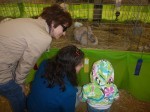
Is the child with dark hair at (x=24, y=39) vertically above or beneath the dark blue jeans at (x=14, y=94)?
above

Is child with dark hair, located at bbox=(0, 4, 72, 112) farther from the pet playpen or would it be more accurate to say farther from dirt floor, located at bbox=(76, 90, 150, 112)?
dirt floor, located at bbox=(76, 90, 150, 112)

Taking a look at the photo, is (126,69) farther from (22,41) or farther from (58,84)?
(22,41)

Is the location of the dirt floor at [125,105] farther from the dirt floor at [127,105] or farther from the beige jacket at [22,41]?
the beige jacket at [22,41]

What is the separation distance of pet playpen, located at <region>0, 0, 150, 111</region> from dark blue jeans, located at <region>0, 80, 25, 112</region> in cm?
55

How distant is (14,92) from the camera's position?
1588mm

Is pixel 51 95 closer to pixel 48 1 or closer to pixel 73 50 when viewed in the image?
pixel 73 50

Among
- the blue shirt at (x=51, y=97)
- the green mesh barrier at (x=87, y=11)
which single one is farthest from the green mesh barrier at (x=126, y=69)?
the blue shirt at (x=51, y=97)

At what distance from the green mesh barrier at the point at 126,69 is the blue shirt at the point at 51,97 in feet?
2.40

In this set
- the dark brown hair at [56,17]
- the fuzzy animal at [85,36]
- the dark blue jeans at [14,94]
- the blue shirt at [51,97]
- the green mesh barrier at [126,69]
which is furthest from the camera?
the fuzzy animal at [85,36]

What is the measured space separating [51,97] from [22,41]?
41cm

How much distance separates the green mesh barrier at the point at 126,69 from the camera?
188cm

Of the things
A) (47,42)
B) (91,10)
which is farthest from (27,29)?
(91,10)

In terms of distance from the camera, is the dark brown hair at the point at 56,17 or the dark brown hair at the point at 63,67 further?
the dark brown hair at the point at 56,17

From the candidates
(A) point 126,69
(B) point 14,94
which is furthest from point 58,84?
(A) point 126,69
